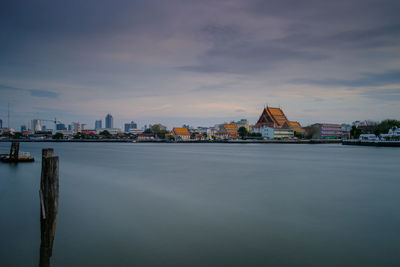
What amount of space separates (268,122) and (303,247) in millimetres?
119152

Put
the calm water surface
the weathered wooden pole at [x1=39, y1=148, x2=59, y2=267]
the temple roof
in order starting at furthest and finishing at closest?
1. the temple roof
2. the calm water surface
3. the weathered wooden pole at [x1=39, y1=148, x2=59, y2=267]

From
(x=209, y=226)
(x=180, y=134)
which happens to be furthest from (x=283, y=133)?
(x=209, y=226)

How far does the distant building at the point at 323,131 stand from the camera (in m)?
127

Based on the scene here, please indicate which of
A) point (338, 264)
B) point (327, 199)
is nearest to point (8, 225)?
point (338, 264)

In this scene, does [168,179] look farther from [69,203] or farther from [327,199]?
[327,199]

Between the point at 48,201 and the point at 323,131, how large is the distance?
13969 centimetres

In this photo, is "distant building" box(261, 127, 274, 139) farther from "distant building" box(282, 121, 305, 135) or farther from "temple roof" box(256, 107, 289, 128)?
"distant building" box(282, 121, 305, 135)

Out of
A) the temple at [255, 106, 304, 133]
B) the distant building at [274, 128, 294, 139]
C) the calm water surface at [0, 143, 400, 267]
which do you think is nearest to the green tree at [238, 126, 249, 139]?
the temple at [255, 106, 304, 133]

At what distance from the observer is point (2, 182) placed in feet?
50.9

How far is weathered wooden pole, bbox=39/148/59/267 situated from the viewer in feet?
18.0

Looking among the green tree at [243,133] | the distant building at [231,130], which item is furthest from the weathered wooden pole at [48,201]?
the distant building at [231,130]

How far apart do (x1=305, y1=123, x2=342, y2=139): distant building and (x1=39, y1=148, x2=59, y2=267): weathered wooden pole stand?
130006 mm

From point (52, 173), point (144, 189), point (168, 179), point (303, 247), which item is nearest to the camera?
point (52, 173)

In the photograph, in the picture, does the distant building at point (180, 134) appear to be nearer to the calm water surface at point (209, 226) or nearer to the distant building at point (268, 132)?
the distant building at point (268, 132)
